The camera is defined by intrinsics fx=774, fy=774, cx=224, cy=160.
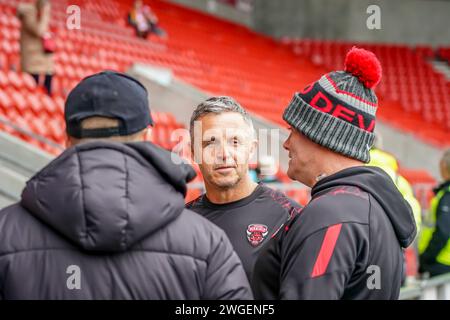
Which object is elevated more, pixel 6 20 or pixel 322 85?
pixel 322 85

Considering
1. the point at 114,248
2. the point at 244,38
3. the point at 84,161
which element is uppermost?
the point at 84,161

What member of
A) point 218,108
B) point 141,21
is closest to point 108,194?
point 218,108

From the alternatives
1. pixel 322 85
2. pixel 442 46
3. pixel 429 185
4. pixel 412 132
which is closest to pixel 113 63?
pixel 429 185

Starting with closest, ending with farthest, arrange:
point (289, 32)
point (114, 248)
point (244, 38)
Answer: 1. point (114, 248)
2. point (244, 38)
3. point (289, 32)

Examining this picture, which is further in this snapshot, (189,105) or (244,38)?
(244,38)

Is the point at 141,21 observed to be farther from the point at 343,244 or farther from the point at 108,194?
the point at 108,194

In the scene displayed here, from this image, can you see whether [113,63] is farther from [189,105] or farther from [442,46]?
[442,46]

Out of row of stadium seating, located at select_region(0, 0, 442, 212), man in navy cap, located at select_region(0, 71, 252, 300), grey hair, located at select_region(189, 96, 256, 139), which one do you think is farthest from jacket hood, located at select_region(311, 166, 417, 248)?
row of stadium seating, located at select_region(0, 0, 442, 212)

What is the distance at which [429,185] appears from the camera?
11656 mm

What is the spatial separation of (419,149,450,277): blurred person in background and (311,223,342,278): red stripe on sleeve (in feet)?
11.6

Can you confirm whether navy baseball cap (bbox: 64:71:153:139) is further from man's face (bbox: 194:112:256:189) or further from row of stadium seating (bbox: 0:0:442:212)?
row of stadium seating (bbox: 0:0:442:212)

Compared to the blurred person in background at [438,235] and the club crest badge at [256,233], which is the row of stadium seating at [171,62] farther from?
the club crest badge at [256,233]

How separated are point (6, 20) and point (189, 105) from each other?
2917 millimetres

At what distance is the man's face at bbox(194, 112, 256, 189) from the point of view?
9.68ft
